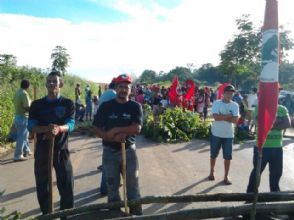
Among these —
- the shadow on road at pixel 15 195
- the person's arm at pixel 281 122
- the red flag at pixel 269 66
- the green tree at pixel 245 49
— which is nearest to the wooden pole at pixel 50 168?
the shadow on road at pixel 15 195

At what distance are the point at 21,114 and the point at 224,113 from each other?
497 cm

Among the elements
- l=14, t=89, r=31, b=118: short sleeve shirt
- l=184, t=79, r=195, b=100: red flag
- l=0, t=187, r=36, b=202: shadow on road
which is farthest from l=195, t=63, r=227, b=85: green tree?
l=0, t=187, r=36, b=202: shadow on road

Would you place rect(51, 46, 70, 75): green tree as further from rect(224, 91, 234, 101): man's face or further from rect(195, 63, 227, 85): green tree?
rect(195, 63, 227, 85): green tree

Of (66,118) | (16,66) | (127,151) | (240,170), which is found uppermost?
(16,66)

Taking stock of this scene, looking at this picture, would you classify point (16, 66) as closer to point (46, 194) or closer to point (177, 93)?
point (177, 93)

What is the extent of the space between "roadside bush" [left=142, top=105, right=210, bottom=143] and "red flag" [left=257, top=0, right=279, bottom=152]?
10.5 meters

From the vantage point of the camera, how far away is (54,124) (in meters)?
5.23

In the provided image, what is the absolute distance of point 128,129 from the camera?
521 centimetres

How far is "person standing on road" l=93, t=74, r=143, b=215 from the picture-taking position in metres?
5.29

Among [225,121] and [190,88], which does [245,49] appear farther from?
[225,121]

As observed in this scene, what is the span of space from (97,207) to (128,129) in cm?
101

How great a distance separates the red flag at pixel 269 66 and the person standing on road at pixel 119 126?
6.83 feet

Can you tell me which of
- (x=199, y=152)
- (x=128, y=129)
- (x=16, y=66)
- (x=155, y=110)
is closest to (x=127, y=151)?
(x=128, y=129)

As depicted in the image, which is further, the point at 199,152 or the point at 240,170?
the point at 199,152
